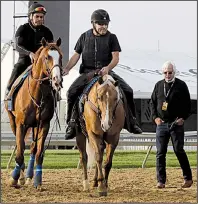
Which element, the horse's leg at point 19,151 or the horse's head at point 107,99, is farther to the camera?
the horse's leg at point 19,151

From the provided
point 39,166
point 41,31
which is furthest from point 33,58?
point 39,166

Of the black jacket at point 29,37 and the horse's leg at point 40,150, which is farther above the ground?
the black jacket at point 29,37

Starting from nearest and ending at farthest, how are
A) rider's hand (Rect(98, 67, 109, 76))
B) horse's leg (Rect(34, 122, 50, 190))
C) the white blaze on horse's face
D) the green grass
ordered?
the white blaze on horse's face < rider's hand (Rect(98, 67, 109, 76)) < horse's leg (Rect(34, 122, 50, 190)) < the green grass

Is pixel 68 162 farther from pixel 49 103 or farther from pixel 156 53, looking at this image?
pixel 156 53

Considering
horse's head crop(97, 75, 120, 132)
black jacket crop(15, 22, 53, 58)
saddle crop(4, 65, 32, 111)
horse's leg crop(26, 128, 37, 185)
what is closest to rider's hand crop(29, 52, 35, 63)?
saddle crop(4, 65, 32, 111)

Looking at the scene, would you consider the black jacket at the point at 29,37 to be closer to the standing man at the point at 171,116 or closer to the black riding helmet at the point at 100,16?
the black riding helmet at the point at 100,16

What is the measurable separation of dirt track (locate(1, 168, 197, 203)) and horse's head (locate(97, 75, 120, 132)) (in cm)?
116

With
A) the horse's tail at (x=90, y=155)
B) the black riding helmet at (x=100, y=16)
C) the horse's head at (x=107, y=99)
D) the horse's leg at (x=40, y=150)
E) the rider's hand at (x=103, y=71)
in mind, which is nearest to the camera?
the horse's head at (x=107, y=99)

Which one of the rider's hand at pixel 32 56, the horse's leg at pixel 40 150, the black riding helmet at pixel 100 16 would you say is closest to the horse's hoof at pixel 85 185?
the horse's leg at pixel 40 150

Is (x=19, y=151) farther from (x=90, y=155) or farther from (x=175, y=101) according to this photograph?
(x=175, y=101)

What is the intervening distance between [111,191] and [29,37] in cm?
302

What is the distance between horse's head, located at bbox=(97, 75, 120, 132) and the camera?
32.9ft

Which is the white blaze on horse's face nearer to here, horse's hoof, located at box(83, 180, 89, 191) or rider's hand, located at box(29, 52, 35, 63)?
rider's hand, located at box(29, 52, 35, 63)

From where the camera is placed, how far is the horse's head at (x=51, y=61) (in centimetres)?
1035
